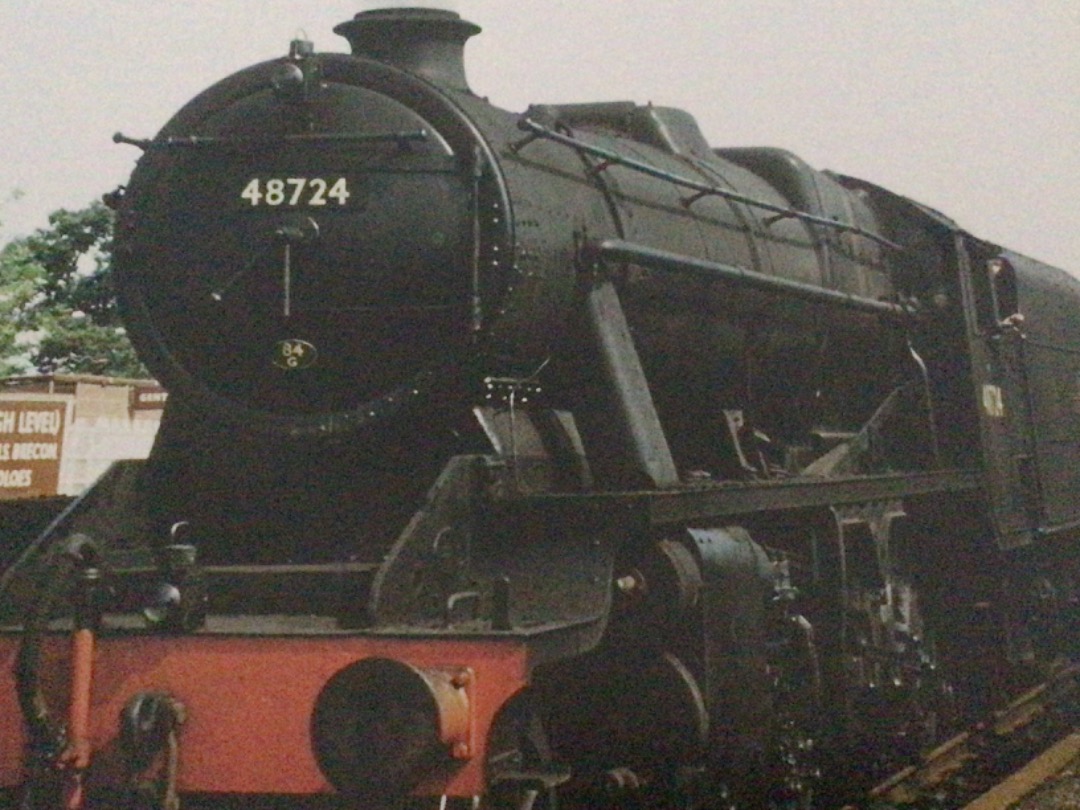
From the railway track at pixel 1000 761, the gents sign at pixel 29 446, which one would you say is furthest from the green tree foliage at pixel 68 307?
the railway track at pixel 1000 761

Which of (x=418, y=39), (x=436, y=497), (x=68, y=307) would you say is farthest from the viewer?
(x=68, y=307)

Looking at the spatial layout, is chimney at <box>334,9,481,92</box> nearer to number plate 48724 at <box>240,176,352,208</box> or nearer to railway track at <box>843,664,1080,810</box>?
number plate 48724 at <box>240,176,352,208</box>

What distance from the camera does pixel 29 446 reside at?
14.8m

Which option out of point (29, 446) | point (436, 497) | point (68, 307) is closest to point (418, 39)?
point (436, 497)

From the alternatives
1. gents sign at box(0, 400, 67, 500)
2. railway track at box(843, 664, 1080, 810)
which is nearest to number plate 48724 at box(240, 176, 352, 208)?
railway track at box(843, 664, 1080, 810)

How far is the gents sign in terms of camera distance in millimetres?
14641

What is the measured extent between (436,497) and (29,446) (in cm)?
1048

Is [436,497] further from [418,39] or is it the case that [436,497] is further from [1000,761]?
[1000,761]

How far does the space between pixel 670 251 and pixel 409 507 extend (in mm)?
1782

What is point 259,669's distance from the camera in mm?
4816

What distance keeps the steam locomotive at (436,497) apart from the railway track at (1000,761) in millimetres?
770

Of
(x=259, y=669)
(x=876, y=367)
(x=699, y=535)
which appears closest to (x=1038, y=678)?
(x=876, y=367)

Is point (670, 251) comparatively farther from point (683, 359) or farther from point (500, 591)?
point (500, 591)

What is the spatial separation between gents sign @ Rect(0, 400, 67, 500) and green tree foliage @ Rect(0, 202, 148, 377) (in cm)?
1036
